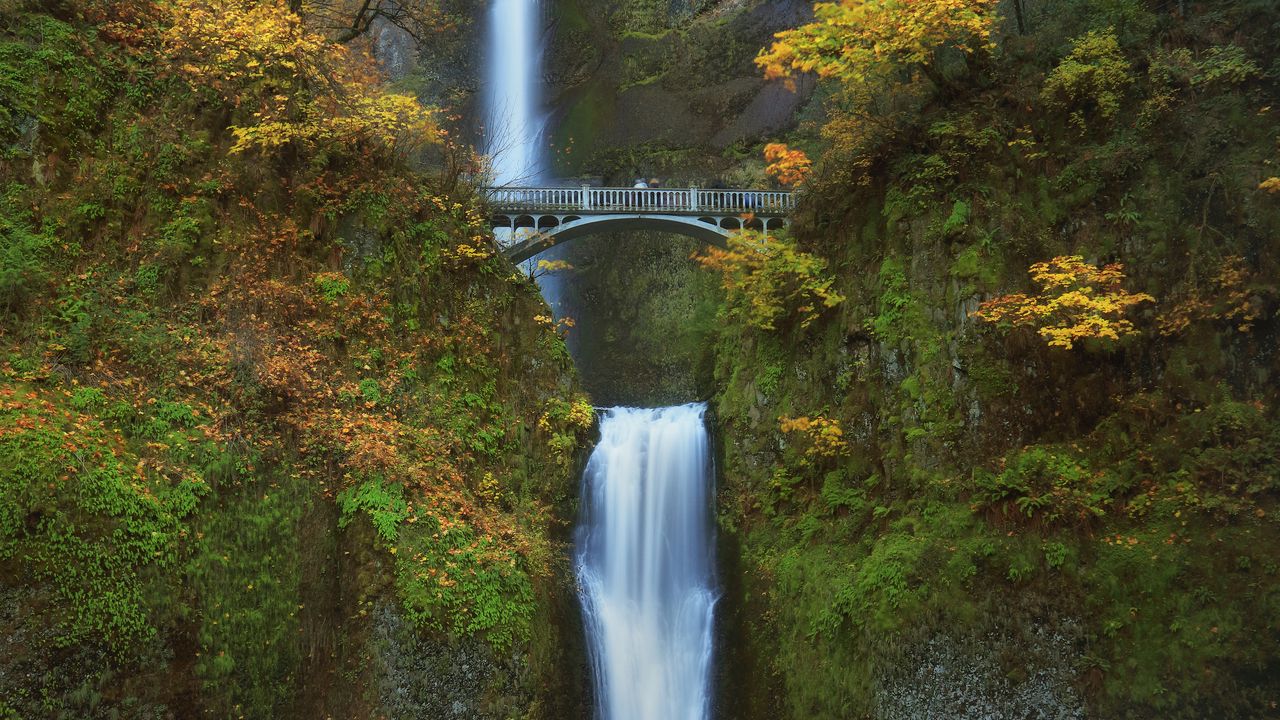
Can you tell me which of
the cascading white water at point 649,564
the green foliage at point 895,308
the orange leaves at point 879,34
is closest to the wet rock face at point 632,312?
the cascading white water at point 649,564

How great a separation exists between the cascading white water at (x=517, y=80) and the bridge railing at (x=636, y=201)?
638cm

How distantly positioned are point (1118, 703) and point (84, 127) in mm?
13836

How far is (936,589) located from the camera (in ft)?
33.2

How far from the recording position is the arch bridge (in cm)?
1900

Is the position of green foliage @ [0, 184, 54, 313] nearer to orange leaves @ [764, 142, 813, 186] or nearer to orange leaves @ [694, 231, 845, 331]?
orange leaves @ [694, 231, 845, 331]

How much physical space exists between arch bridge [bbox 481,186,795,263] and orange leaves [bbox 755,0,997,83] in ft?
21.9

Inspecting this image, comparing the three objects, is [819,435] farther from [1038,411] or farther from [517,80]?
[517,80]

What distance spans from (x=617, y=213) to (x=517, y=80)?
11.0m

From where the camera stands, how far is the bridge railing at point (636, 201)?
18.9 m

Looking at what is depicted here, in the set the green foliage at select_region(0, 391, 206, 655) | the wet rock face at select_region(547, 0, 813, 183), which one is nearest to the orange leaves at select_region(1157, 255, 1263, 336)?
the green foliage at select_region(0, 391, 206, 655)

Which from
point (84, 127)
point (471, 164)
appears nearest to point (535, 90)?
point (471, 164)

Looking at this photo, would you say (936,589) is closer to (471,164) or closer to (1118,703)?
(1118,703)

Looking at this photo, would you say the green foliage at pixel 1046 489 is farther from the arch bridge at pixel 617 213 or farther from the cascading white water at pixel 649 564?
the arch bridge at pixel 617 213

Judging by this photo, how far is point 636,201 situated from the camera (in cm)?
1967
